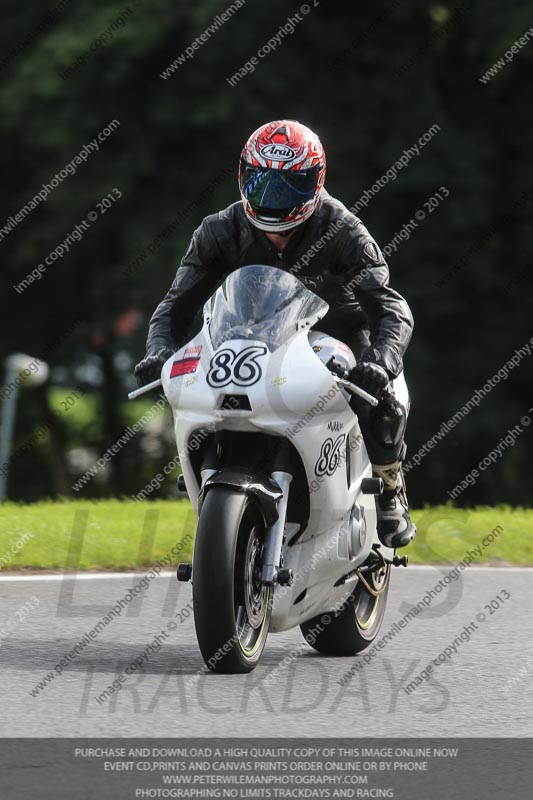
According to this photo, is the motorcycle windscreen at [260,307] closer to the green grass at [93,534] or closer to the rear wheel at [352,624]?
the rear wheel at [352,624]

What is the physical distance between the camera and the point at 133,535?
30.8 ft

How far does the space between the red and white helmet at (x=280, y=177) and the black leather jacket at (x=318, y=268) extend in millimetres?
136

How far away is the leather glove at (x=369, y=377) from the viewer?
5.92m

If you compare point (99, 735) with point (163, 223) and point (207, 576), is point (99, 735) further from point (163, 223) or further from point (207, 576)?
point (163, 223)

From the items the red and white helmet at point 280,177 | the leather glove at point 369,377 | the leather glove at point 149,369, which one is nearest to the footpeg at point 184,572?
the leather glove at point 149,369

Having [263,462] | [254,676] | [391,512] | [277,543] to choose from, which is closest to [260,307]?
[263,462]

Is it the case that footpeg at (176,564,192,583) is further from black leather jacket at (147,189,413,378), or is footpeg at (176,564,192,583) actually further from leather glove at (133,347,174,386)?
black leather jacket at (147,189,413,378)

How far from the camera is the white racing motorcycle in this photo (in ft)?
18.5

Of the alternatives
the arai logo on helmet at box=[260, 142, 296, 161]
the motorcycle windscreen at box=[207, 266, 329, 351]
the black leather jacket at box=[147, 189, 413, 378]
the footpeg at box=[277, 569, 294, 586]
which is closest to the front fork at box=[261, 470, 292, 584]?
the footpeg at box=[277, 569, 294, 586]

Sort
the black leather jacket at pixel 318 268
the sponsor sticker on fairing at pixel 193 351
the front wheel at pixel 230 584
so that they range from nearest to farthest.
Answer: the front wheel at pixel 230 584, the sponsor sticker on fairing at pixel 193 351, the black leather jacket at pixel 318 268

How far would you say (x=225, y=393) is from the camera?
577 cm

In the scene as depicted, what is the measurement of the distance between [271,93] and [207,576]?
422 inches
